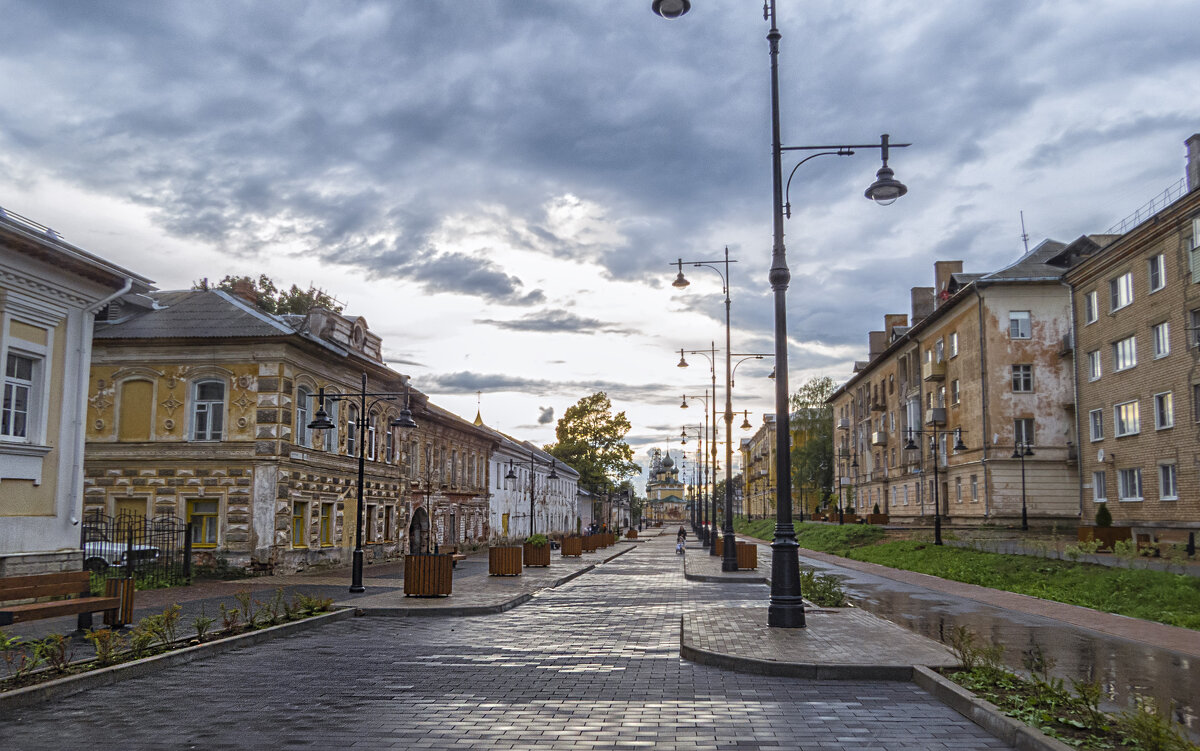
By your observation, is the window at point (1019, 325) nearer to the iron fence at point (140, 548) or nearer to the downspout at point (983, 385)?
the downspout at point (983, 385)

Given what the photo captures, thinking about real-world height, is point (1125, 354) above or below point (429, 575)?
above

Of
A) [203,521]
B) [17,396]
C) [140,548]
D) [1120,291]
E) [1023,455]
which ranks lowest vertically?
[140,548]

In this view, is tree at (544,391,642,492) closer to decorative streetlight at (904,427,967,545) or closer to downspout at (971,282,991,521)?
decorative streetlight at (904,427,967,545)

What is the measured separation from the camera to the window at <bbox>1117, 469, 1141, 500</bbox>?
32.4 m

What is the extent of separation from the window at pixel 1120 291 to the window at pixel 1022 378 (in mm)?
7740

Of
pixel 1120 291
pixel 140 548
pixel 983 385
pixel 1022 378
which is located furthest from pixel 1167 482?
pixel 140 548

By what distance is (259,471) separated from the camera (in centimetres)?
2562

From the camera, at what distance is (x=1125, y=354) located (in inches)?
1308

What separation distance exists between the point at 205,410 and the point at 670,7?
64.9 feet

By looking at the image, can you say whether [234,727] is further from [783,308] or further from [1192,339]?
[1192,339]

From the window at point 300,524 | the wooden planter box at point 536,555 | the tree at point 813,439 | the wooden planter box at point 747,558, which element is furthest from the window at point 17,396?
the tree at point 813,439

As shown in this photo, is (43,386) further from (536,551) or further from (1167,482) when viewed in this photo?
(1167,482)

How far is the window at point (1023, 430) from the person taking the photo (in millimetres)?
40969

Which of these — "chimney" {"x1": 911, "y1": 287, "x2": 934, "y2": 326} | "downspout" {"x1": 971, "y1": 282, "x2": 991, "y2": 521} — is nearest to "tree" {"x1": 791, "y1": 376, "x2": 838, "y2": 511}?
"chimney" {"x1": 911, "y1": 287, "x2": 934, "y2": 326}
